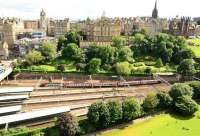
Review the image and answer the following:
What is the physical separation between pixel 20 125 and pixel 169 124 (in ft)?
101

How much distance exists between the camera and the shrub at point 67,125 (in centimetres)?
5073

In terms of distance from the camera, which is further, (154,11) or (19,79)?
(154,11)

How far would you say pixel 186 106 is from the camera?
64.2 meters

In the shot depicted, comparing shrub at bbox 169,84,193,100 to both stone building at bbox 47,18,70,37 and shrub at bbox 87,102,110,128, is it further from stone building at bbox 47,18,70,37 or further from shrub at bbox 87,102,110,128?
stone building at bbox 47,18,70,37

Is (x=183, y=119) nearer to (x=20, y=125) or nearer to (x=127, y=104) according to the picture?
(x=127, y=104)

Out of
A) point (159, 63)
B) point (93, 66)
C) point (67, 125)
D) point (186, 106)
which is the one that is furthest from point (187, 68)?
point (67, 125)

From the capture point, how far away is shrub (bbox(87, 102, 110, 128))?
54.6m

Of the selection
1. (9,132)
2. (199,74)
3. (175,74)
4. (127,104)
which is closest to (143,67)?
(175,74)

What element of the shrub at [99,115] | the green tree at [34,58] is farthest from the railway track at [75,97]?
the green tree at [34,58]

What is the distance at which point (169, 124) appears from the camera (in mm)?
60875

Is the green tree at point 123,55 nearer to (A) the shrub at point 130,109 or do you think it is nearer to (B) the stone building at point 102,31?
(B) the stone building at point 102,31

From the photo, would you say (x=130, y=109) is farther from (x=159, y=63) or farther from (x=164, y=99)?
(x=159, y=63)

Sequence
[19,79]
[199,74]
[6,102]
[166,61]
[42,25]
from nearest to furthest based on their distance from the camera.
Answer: [6,102], [19,79], [199,74], [166,61], [42,25]

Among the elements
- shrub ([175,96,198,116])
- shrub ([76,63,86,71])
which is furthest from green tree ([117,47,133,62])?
shrub ([175,96,198,116])
